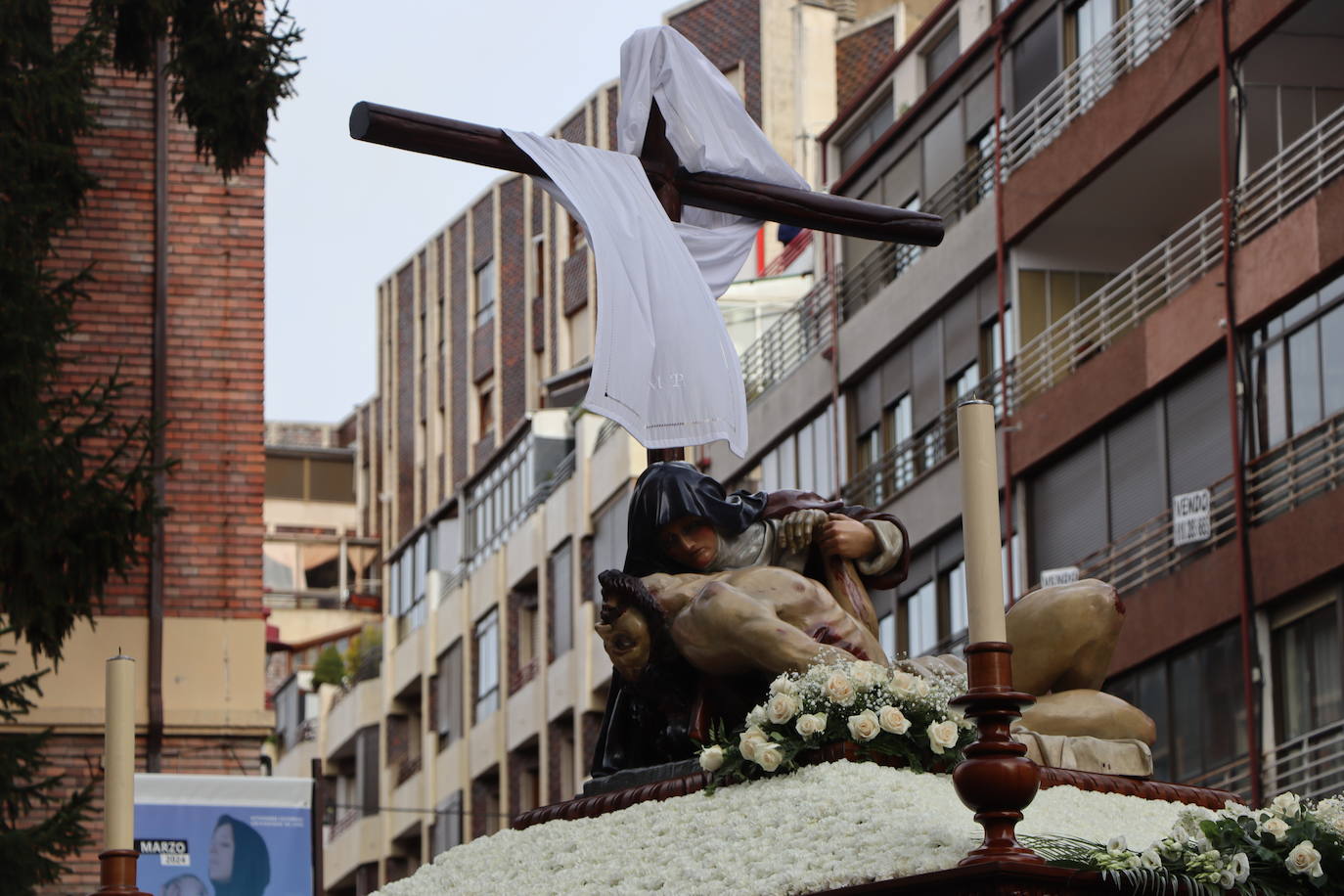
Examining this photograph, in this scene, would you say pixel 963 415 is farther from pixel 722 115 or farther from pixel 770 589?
pixel 722 115

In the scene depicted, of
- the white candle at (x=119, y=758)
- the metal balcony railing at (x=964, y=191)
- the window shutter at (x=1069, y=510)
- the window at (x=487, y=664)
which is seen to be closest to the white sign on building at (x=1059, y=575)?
the window shutter at (x=1069, y=510)

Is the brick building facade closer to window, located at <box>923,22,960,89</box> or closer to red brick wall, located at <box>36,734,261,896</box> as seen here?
red brick wall, located at <box>36,734,261,896</box>

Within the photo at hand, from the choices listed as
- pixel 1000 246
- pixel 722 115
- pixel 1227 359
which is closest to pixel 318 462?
pixel 1000 246

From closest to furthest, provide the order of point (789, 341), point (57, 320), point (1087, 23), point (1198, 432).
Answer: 1. point (57, 320)
2. point (1198, 432)
3. point (1087, 23)
4. point (789, 341)

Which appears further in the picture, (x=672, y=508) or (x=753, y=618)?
(x=672, y=508)

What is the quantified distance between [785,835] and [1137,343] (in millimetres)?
24872

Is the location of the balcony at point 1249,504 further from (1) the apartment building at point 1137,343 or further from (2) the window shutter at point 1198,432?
(2) the window shutter at point 1198,432

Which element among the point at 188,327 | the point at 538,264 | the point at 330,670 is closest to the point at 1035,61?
the point at 188,327

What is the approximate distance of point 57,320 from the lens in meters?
21.6

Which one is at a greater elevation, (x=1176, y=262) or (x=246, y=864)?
(x=1176, y=262)

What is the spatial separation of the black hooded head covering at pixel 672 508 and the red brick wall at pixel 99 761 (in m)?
14.5

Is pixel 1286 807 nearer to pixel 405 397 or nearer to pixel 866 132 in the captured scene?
pixel 866 132

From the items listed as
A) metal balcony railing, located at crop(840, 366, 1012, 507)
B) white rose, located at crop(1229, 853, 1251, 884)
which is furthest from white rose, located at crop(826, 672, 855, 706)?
metal balcony railing, located at crop(840, 366, 1012, 507)

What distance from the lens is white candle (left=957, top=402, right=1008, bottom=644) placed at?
714cm
